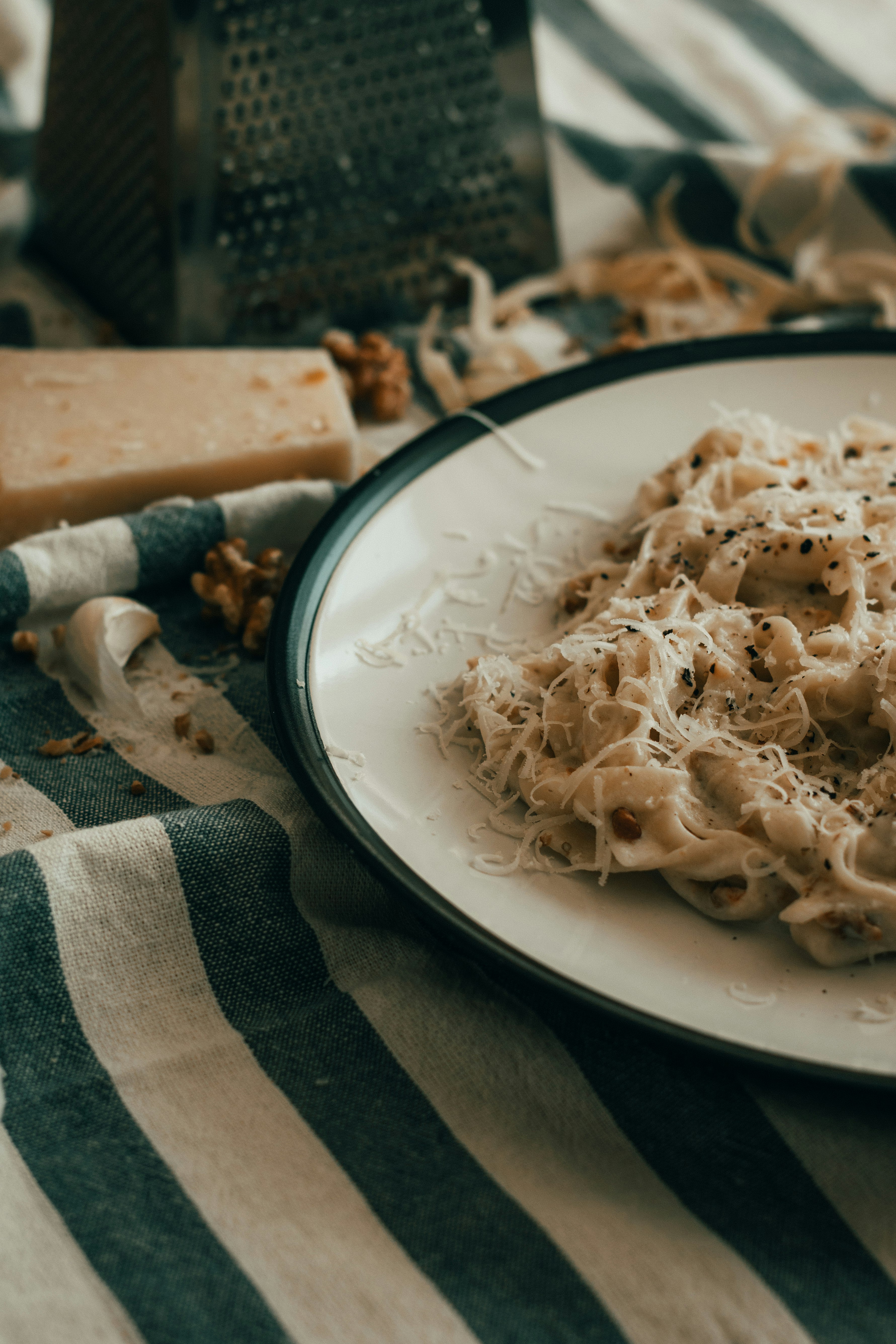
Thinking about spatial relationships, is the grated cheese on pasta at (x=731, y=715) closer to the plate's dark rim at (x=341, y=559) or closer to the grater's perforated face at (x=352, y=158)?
the plate's dark rim at (x=341, y=559)

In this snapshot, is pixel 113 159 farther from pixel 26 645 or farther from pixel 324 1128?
pixel 324 1128

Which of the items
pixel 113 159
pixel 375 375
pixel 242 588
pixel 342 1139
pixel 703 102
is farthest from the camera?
pixel 703 102

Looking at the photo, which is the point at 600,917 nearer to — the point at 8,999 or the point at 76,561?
the point at 8,999

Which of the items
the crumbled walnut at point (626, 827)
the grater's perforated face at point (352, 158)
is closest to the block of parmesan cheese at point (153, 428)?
the grater's perforated face at point (352, 158)

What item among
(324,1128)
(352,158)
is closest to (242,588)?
(324,1128)

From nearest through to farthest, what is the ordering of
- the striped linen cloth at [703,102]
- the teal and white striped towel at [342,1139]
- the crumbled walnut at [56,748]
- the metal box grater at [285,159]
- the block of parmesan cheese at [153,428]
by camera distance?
the teal and white striped towel at [342,1139] → the crumbled walnut at [56,748] → the block of parmesan cheese at [153,428] → the metal box grater at [285,159] → the striped linen cloth at [703,102]
